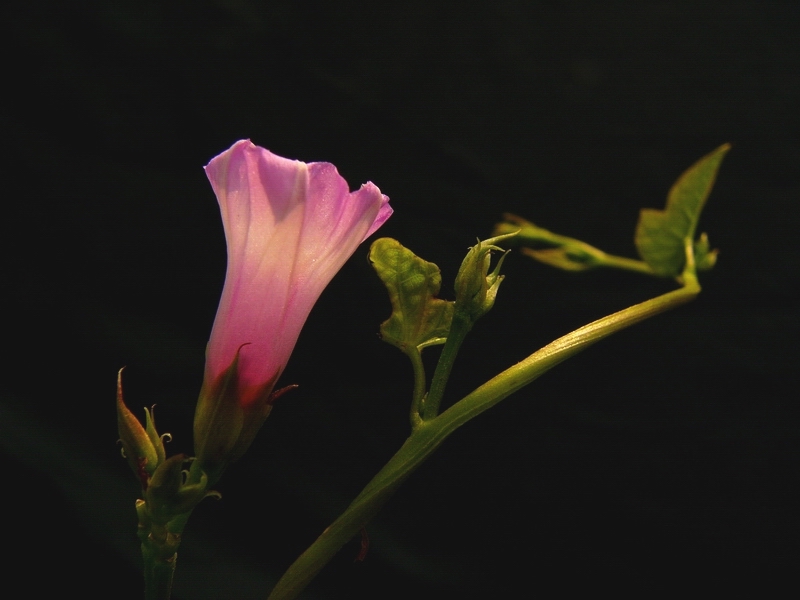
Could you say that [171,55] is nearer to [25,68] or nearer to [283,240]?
[25,68]

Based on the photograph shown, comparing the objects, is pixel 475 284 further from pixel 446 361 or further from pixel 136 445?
pixel 136 445

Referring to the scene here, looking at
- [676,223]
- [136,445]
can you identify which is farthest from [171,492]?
[676,223]

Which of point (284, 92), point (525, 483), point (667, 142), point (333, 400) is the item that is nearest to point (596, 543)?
point (525, 483)

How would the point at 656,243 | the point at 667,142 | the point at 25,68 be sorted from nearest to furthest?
1. the point at 656,243
2. the point at 25,68
3. the point at 667,142

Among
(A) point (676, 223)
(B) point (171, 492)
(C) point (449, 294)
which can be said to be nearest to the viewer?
(B) point (171, 492)

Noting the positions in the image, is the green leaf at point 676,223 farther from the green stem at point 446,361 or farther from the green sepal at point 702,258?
the green stem at point 446,361

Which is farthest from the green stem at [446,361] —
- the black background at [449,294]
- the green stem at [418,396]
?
the black background at [449,294]

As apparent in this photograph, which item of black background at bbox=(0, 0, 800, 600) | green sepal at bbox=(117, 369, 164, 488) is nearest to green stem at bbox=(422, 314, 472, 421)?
green sepal at bbox=(117, 369, 164, 488)
